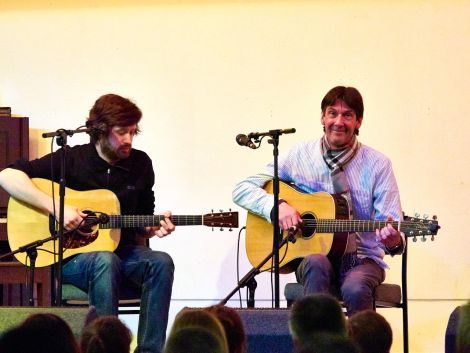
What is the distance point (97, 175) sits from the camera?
4.98m

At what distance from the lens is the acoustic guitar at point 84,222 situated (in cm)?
485

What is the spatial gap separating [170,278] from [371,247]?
1086 millimetres

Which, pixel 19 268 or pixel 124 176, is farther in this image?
pixel 19 268

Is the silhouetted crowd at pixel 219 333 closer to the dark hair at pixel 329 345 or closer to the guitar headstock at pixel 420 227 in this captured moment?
the dark hair at pixel 329 345

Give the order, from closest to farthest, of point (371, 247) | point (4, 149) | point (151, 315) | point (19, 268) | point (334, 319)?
point (334, 319) → point (151, 315) → point (371, 247) → point (19, 268) → point (4, 149)

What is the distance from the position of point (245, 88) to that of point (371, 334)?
3.92 meters

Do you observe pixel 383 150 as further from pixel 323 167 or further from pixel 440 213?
pixel 323 167

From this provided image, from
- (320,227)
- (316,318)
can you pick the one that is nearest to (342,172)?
(320,227)

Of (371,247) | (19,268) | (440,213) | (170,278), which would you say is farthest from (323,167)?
(19,268)

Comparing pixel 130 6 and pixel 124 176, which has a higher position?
pixel 130 6

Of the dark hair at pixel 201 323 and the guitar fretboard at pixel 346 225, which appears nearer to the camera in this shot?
the dark hair at pixel 201 323

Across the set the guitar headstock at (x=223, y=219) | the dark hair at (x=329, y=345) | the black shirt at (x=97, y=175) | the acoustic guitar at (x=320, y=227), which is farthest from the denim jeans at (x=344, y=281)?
the dark hair at (x=329, y=345)

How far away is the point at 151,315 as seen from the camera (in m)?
4.62

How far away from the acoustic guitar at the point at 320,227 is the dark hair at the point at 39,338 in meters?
2.71
